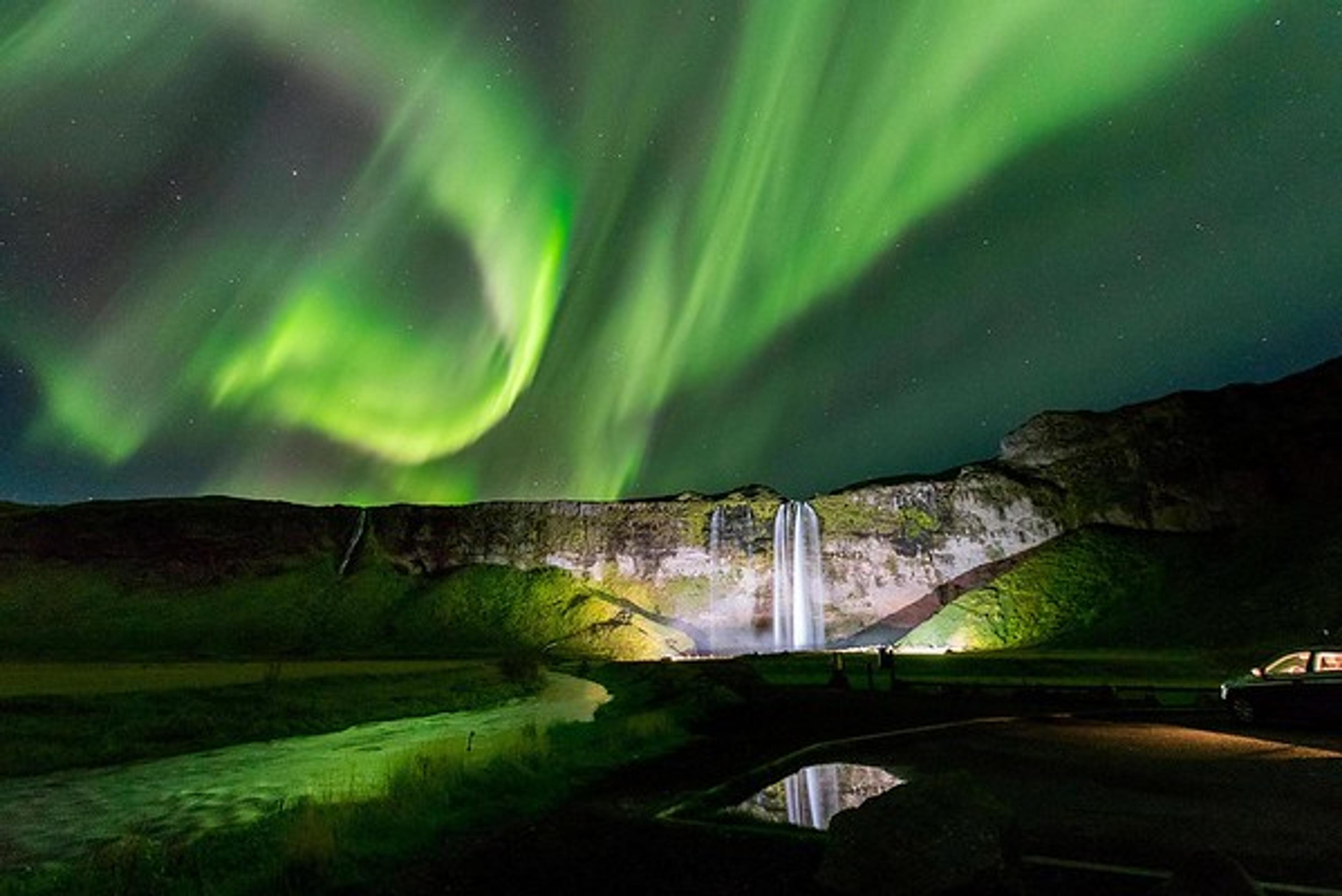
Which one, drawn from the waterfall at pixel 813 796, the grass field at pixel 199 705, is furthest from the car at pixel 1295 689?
the grass field at pixel 199 705

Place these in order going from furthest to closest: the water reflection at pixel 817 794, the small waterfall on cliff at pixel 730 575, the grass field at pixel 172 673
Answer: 1. the small waterfall on cliff at pixel 730 575
2. the grass field at pixel 172 673
3. the water reflection at pixel 817 794

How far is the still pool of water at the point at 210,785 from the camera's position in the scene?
16.2 metres

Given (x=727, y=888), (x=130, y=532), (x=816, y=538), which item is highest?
(x=130, y=532)

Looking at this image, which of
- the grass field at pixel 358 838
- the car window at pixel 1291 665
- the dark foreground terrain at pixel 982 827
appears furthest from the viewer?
the car window at pixel 1291 665

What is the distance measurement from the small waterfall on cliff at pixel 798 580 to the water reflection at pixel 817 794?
91340 mm

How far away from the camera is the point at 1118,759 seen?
62.4ft

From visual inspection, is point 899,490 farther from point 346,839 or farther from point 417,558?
point 346,839

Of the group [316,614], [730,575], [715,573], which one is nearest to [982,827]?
[730,575]

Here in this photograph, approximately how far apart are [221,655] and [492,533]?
45.4 metres

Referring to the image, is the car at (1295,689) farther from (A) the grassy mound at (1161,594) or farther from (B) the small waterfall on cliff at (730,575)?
(B) the small waterfall on cliff at (730,575)

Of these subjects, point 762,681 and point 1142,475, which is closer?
point 762,681

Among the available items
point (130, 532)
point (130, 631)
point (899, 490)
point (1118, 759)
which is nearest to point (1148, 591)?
point (899, 490)

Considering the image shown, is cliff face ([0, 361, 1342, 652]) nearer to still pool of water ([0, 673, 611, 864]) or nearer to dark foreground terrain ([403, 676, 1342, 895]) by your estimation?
still pool of water ([0, 673, 611, 864])

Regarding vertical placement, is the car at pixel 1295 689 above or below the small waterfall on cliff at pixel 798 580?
below
